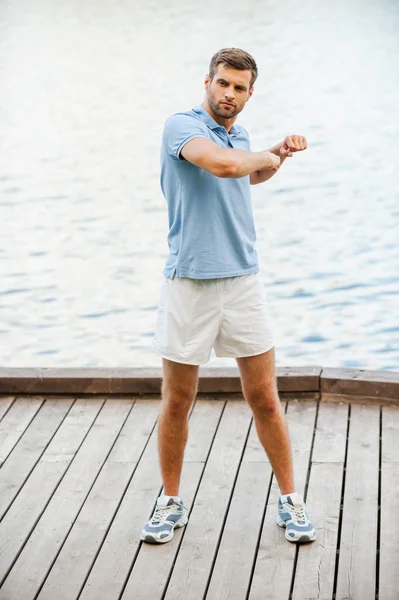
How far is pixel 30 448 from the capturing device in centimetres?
437

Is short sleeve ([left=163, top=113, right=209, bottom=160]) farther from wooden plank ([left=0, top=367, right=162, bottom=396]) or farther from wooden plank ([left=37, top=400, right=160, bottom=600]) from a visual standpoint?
wooden plank ([left=0, top=367, right=162, bottom=396])

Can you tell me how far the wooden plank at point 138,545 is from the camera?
340 cm

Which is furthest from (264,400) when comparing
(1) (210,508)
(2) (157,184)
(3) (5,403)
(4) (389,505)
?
(2) (157,184)

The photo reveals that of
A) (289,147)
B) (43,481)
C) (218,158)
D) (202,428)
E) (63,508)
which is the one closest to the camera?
(218,158)

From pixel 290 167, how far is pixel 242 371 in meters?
7.82

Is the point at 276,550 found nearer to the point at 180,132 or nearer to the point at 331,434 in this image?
the point at 331,434

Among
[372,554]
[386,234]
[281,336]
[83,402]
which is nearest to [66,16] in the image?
[386,234]

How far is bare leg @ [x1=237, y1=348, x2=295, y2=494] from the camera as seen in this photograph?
3.59 metres

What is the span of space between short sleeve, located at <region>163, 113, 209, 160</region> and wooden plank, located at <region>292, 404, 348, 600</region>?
4.10ft

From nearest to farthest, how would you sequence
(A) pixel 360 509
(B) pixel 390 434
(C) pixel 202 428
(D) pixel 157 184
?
(A) pixel 360 509, (B) pixel 390 434, (C) pixel 202 428, (D) pixel 157 184

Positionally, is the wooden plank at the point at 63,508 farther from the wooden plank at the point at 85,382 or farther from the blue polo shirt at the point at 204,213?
the blue polo shirt at the point at 204,213

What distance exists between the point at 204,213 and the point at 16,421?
62.2 inches

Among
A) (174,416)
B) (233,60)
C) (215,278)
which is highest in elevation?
(233,60)

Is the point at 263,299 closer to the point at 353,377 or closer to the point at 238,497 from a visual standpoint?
the point at 238,497
